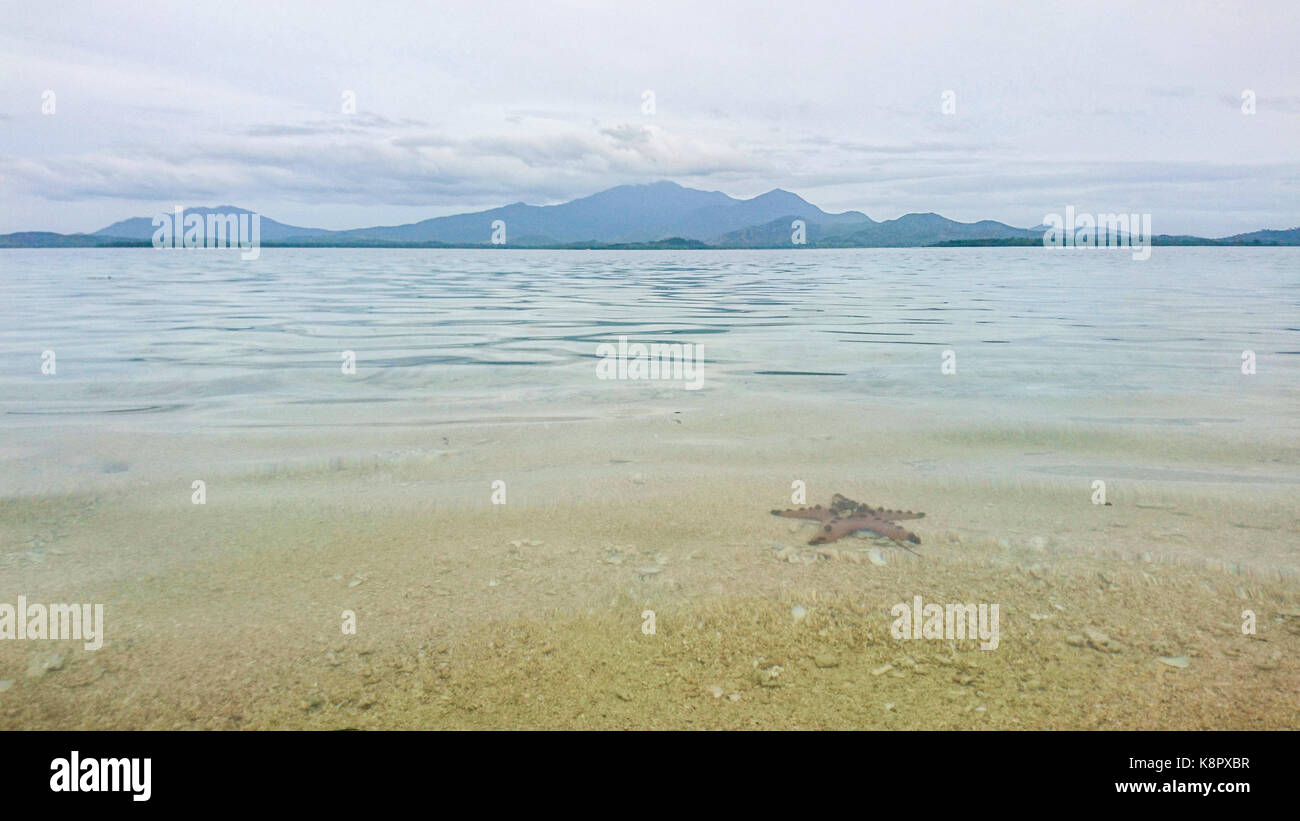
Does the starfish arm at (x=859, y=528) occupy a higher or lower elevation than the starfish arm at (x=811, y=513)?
lower

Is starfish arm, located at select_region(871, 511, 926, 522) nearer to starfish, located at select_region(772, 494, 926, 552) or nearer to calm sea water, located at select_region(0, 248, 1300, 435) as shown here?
starfish, located at select_region(772, 494, 926, 552)

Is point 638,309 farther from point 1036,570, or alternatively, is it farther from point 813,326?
point 1036,570

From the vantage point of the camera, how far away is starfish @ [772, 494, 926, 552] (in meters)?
5.80

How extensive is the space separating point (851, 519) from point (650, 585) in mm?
1950

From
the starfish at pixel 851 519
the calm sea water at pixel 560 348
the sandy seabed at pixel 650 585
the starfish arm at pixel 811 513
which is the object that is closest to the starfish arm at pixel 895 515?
the starfish at pixel 851 519

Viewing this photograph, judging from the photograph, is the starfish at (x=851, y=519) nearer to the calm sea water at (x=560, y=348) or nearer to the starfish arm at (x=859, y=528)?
the starfish arm at (x=859, y=528)

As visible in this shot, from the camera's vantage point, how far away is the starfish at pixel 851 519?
228 inches

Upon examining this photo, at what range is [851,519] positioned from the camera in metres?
6.16

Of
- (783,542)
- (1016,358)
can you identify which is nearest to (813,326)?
(1016,358)

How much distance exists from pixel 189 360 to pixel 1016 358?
15238 mm

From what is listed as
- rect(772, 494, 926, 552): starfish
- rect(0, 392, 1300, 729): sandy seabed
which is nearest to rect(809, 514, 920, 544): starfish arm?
rect(772, 494, 926, 552): starfish

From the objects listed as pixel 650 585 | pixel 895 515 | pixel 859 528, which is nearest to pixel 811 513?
pixel 859 528

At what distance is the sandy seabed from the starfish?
0.60ft

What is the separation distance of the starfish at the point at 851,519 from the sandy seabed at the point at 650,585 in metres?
0.18
